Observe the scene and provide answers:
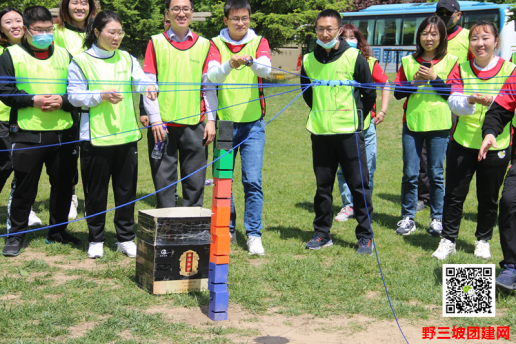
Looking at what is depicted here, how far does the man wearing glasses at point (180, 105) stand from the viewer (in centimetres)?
511

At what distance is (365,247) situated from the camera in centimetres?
541

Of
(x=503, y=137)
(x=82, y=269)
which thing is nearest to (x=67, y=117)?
(x=82, y=269)

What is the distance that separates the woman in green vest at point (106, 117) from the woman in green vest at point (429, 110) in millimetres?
2658

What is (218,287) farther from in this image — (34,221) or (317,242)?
(34,221)

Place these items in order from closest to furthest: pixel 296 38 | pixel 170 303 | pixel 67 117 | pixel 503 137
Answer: pixel 170 303
pixel 503 137
pixel 67 117
pixel 296 38

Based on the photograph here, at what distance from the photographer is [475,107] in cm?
498

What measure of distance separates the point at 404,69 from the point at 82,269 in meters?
3.88

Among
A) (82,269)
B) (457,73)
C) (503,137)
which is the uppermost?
(457,73)

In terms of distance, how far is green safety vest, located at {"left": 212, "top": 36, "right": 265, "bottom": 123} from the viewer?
209 inches

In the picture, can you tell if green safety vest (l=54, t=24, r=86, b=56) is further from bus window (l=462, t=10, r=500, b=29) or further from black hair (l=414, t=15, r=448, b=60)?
bus window (l=462, t=10, r=500, b=29)

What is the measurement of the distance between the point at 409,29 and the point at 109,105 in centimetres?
2328

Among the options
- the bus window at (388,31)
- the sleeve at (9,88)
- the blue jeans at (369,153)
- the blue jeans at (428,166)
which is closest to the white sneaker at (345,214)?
the blue jeans at (369,153)

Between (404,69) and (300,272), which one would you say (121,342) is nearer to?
(300,272)

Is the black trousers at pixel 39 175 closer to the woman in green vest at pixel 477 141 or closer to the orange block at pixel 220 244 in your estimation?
the orange block at pixel 220 244
